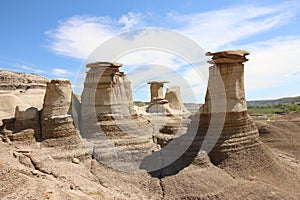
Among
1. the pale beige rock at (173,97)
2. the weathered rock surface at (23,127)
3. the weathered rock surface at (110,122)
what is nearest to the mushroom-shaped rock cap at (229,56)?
the weathered rock surface at (110,122)

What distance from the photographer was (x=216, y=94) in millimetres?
16547

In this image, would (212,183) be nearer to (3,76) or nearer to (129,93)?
(129,93)

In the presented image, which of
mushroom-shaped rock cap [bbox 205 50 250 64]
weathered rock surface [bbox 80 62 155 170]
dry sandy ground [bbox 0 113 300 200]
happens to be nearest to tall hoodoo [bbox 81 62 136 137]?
weathered rock surface [bbox 80 62 155 170]

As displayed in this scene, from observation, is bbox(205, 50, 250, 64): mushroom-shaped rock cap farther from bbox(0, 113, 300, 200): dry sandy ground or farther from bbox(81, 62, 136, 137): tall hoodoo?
bbox(81, 62, 136, 137): tall hoodoo

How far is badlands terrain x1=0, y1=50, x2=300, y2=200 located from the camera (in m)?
13.6

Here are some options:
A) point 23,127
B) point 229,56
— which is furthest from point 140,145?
point 229,56

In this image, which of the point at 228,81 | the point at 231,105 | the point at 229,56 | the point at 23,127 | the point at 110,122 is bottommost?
the point at 23,127

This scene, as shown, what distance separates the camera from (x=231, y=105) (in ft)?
53.2

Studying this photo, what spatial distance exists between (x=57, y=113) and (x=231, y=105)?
9423 millimetres

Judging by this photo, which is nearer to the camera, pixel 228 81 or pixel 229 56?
pixel 229 56

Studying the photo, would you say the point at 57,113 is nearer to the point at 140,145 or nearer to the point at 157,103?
the point at 140,145

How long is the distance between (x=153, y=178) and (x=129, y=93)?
5.70 m

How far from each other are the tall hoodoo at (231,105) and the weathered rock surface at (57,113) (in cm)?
789

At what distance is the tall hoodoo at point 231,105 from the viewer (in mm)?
15984
